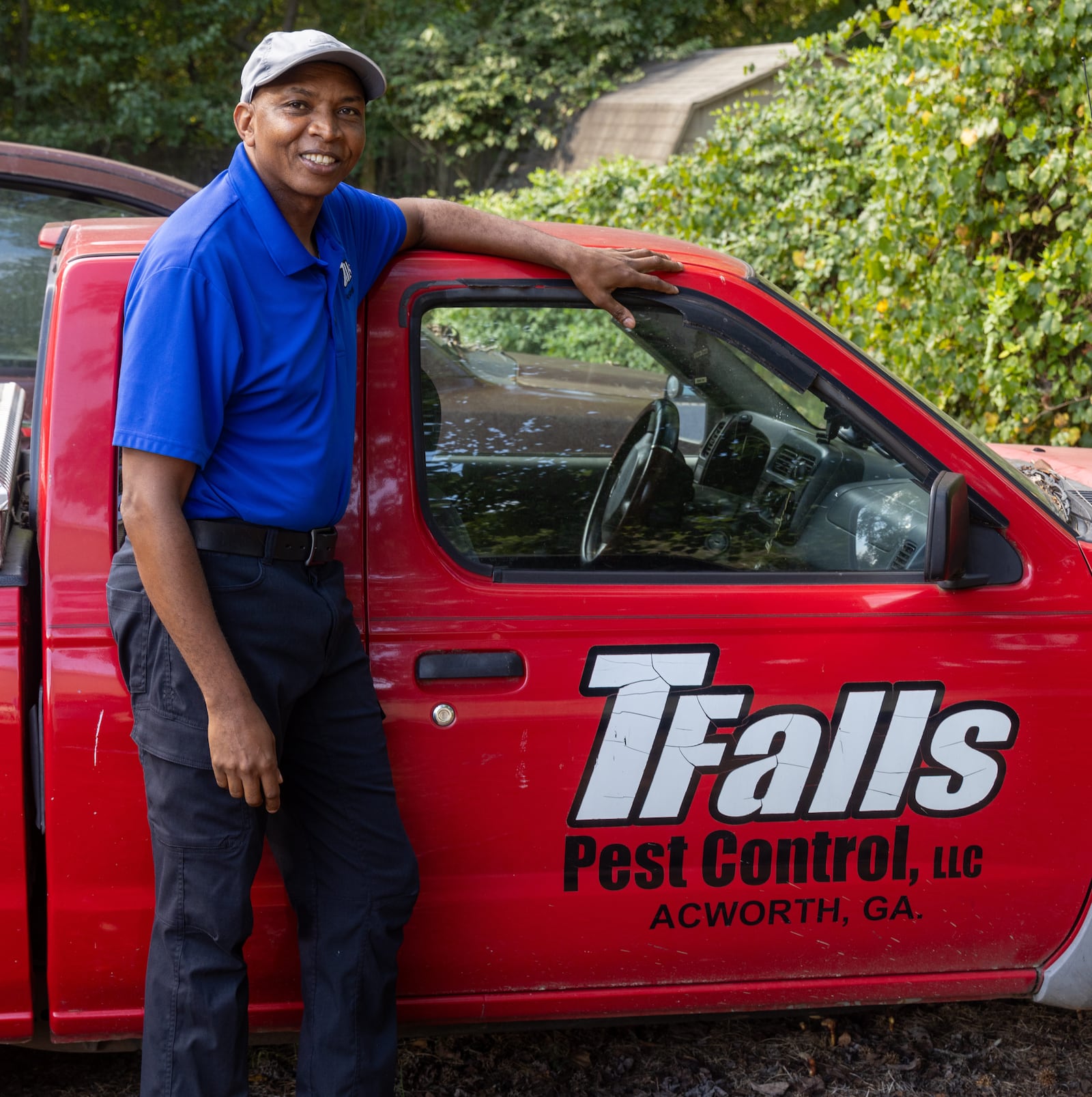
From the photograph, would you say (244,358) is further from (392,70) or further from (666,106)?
(392,70)

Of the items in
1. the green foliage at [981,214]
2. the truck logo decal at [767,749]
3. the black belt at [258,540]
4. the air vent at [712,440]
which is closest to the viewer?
the black belt at [258,540]

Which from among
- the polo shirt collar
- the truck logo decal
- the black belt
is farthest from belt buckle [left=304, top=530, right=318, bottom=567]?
the truck logo decal

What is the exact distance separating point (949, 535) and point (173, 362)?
135 cm

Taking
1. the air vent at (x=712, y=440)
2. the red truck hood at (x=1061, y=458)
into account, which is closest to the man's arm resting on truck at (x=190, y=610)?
the air vent at (x=712, y=440)

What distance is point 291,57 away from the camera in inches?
76.3

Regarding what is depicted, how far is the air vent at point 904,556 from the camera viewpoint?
7.54ft

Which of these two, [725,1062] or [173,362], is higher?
[173,362]

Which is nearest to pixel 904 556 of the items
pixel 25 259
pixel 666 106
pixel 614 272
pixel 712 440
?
pixel 712 440

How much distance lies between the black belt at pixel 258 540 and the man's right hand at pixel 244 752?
240mm

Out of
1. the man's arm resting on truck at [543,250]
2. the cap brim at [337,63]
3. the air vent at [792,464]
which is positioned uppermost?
the cap brim at [337,63]

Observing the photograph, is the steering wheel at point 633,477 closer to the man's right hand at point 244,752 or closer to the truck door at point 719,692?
the truck door at point 719,692

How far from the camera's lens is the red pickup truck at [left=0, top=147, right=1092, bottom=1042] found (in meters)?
2.07

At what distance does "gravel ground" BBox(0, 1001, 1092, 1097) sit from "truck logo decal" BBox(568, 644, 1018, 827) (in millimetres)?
545

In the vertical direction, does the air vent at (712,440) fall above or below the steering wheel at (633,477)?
above
